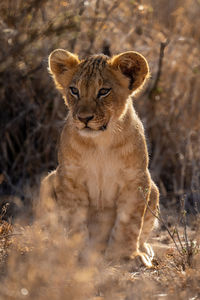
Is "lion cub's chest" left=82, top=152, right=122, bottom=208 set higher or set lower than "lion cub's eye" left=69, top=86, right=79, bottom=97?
lower

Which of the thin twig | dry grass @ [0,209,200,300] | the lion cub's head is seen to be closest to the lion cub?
the lion cub's head

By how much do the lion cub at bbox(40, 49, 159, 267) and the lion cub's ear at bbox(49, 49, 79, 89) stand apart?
0.15 m

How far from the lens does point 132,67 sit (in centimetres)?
461

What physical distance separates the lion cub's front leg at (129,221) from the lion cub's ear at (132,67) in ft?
2.66

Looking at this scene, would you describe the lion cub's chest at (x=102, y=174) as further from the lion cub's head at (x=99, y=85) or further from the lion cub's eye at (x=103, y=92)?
the lion cub's eye at (x=103, y=92)

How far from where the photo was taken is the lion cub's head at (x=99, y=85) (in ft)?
14.1

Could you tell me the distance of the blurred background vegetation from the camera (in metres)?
→ 6.73

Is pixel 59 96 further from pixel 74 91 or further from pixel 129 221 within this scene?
pixel 129 221

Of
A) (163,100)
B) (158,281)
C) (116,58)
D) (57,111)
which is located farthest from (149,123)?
(158,281)

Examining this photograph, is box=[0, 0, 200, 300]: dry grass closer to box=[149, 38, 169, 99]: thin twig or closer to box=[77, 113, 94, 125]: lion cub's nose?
box=[149, 38, 169, 99]: thin twig

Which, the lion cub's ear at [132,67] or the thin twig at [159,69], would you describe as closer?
the lion cub's ear at [132,67]

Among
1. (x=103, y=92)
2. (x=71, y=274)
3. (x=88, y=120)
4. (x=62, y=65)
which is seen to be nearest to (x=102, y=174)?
(x=88, y=120)

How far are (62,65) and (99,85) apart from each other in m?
0.62

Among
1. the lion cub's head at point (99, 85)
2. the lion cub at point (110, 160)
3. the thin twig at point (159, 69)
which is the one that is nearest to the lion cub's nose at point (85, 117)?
the lion cub's head at point (99, 85)
